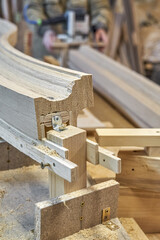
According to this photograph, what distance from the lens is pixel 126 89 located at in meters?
4.29

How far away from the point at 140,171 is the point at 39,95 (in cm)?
82

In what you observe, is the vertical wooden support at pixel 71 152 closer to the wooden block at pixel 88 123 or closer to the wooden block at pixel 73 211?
the wooden block at pixel 73 211

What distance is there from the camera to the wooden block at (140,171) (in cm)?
215

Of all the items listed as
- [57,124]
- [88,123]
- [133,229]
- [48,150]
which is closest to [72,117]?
[57,124]

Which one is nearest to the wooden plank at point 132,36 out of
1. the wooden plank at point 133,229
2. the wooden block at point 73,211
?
the wooden plank at point 133,229

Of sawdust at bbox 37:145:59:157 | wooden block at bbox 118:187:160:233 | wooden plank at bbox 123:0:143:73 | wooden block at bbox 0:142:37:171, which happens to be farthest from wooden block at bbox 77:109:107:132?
wooden plank at bbox 123:0:143:73

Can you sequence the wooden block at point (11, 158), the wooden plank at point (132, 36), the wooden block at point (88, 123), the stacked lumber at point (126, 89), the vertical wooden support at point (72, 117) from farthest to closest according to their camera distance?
the wooden plank at point (132, 36) → the stacked lumber at point (126, 89) → the wooden block at point (88, 123) → the wooden block at point (11, 158) → the vertical wooden support at point (72, 117)

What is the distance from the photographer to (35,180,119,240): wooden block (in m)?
1.65

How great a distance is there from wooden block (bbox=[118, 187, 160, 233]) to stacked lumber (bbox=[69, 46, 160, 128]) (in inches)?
47.7

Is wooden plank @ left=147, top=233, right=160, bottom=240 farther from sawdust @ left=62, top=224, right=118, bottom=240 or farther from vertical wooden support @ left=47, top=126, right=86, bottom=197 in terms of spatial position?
vertical wooden support @ left=47, top=126, right=86, bottom=197

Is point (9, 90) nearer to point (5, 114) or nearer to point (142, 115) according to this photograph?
point (5, 114)

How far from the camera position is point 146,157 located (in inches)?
84.4

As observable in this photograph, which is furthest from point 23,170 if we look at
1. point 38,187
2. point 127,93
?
point 127,93

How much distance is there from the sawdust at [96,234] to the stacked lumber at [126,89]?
5.79ft
